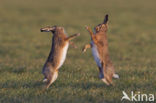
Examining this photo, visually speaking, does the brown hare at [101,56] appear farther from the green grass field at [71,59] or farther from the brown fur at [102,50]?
the green grass field at [71,59]

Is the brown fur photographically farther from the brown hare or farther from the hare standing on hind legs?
the hare standing on hind legs

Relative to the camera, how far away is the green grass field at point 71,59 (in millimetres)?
8227

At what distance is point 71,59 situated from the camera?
14.7 meters

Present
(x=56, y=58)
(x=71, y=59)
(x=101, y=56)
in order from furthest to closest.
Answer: (x=71, y=59)
(x=101, y=56)
(x=56, y=58)

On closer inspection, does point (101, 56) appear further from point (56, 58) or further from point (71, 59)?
point (71, 59)

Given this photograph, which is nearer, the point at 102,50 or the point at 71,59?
the point at 102,50

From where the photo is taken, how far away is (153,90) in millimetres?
8656

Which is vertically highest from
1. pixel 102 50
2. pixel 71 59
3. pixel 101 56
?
pixel 102 50

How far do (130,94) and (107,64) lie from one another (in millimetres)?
815

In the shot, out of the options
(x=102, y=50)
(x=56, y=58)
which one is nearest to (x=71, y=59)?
(x=102, y=50)

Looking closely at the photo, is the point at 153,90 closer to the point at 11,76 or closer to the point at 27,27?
the point at 11,76

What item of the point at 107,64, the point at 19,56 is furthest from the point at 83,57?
the point at 107,64

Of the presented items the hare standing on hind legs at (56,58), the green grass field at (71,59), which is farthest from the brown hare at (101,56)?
the hare standing on hind legs at (56,58)

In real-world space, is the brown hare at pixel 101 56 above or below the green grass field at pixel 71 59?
above
